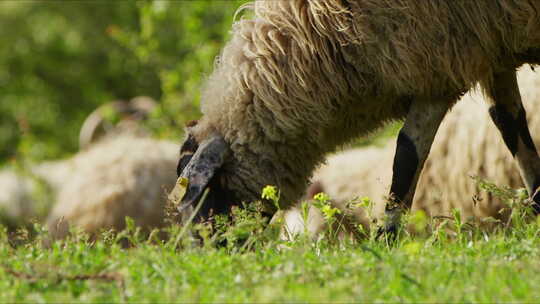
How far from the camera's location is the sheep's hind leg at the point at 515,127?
544 cm

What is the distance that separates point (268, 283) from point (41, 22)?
2039cm

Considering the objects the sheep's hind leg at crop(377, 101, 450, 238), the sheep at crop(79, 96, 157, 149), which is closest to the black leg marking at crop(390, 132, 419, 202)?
the sheep's hind leg at crop(377, 101, 450, 238)

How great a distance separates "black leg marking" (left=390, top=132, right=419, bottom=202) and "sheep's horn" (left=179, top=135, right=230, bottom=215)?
103cm

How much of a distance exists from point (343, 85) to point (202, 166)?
3.09 ft

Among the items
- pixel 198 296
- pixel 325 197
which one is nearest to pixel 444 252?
pixel 325 197

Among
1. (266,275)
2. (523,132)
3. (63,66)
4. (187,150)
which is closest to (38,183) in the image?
(187,150)

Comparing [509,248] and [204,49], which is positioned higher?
[204,49]

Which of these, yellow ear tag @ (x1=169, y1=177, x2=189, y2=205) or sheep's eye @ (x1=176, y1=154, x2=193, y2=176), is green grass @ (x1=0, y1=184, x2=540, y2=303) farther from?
sheep's eye @ (x1=176, y1=154, x2=193, y2=176)

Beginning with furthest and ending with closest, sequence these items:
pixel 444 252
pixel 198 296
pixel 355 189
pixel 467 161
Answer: pixel 355 189
pixel 467 161
pixel 444 252
pixel 198 296

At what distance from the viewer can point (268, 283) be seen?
323 cm

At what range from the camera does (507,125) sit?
5.48 m

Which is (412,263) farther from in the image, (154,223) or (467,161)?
(154,223)

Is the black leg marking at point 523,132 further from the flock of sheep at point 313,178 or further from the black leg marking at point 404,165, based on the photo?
the black leg marking at point 404,165

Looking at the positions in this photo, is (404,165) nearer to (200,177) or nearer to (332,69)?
(332,69)
